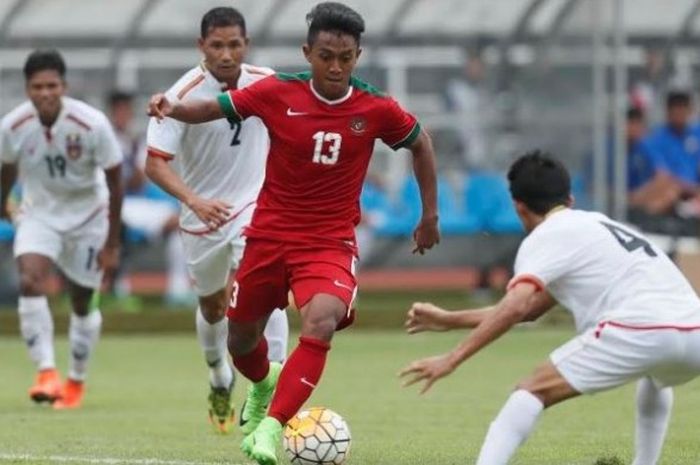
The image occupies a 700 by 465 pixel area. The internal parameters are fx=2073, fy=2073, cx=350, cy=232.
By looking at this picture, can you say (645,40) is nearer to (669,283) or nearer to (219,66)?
(219,66)

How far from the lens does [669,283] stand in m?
9.17

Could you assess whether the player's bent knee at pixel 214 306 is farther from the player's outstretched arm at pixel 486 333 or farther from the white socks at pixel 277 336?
the player's outstretched arm at pixel 486 333

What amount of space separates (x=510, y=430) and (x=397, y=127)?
2412 millimetres

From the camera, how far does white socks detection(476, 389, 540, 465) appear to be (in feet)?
28.8

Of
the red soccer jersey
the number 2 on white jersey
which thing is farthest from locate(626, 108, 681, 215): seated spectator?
the number 2 on white jersey

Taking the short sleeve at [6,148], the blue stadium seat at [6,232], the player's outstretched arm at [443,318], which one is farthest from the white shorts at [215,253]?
the blue stadium seat at [6,232]

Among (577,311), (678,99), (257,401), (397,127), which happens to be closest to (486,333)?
(577,311)

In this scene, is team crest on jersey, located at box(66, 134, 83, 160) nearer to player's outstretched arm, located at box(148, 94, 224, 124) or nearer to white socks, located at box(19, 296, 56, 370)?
white socks, located at box(19, 296, 56, 370)

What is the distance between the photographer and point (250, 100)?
10.6 metres

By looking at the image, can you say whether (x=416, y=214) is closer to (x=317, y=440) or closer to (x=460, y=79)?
(x=460, y=79)

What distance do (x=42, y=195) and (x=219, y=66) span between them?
132 inches

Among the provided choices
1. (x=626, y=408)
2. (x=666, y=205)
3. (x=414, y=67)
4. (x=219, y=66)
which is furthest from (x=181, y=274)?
(x=219, y=66)

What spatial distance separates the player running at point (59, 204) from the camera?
1480cm

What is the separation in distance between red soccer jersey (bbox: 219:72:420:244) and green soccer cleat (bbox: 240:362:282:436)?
127cm
